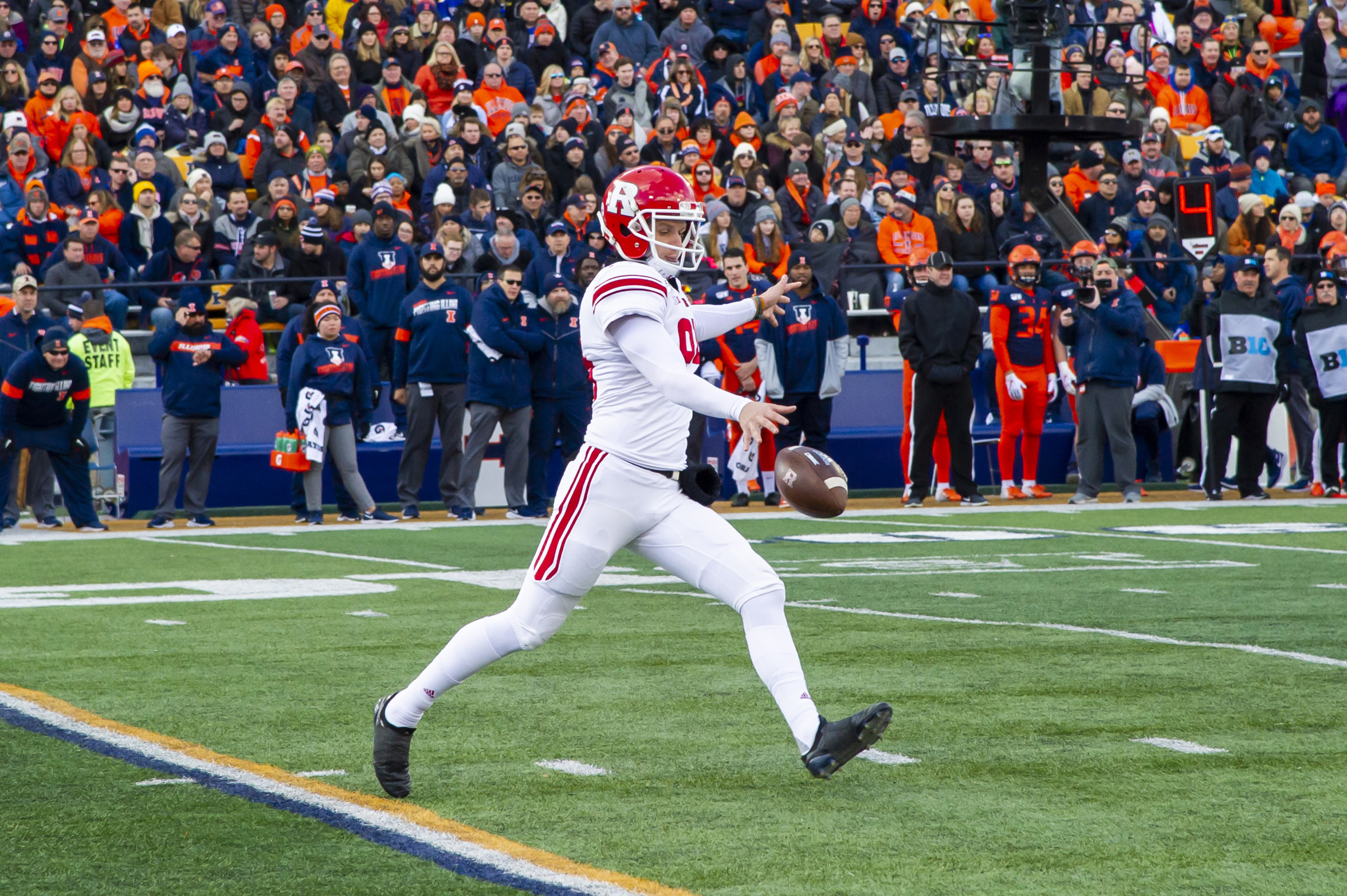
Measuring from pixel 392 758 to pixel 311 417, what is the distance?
1065cm

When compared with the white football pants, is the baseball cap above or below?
above

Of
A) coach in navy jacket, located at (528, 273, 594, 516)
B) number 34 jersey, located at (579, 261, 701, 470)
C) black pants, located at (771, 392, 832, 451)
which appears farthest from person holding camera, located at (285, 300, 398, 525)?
number 34 jersey, located at (579, 261, 701, 470)

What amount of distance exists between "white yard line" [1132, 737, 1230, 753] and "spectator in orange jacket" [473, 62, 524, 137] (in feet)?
53.1

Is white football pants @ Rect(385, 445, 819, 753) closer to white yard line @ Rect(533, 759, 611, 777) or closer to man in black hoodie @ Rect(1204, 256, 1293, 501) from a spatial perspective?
white yard line @ Rect(533, 759, 611, 777)

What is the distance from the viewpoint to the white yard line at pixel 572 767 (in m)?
5.39

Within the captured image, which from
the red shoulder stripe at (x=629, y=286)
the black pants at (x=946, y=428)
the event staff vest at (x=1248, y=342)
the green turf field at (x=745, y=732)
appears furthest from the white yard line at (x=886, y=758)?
the event staff vest at (x=1248, y=342)

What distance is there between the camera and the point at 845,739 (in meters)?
4.98

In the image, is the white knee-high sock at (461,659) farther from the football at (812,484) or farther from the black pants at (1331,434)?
the black pants at (1331,434)

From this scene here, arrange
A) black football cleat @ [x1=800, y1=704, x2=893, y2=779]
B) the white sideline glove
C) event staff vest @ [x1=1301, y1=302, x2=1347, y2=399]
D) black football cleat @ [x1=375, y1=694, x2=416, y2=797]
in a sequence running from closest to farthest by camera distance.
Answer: black football cleat @ [x1=800, y1=704, x2=893, y2=779] → black football cleat @ [x1=375, y1=694, x2=416, y2=797] → event staff vest @ [x1=1301, y1=302, x2=1347, y2=399] → the white sideline glove

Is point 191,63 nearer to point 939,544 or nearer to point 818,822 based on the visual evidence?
point 939,544

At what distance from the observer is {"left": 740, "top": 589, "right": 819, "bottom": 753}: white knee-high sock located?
516 centimetres

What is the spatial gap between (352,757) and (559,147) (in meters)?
14.8

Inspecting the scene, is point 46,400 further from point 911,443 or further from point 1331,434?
point 1331,434

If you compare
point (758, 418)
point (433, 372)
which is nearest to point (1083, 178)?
point (433, 372)
